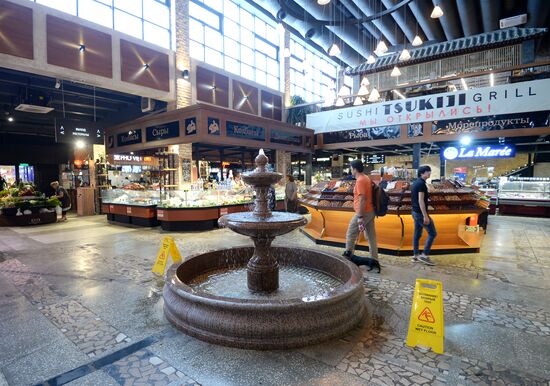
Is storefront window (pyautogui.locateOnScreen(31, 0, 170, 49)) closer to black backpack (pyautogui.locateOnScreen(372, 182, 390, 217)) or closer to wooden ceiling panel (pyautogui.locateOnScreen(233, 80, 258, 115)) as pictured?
wooden ceiling panel (pyautogui.locateOnScreen(233, 80, 258, 115))

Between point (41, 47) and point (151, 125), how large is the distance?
3.54m

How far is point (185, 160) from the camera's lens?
11.0 metres

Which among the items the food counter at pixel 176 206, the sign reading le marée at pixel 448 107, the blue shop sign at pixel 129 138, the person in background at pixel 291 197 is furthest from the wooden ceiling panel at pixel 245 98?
the person in background at pixel 291 197

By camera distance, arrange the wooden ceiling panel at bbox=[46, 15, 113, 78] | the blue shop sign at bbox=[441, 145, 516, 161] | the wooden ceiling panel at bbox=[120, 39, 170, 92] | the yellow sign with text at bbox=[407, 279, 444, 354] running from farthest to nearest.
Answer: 1. the blue shop sign at bbox=[441, 145, 516, 161]
2. the wooden ceiling panel at bbox=[120, 39, 170, 92]
3. the wooden ceiling panel at bbox=[46, 15, 113, 78]
4. the yellow sign with text at bbox=[407, 279, 444, 354]

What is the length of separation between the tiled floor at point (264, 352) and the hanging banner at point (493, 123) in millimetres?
6885

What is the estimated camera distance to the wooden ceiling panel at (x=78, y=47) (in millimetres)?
8266

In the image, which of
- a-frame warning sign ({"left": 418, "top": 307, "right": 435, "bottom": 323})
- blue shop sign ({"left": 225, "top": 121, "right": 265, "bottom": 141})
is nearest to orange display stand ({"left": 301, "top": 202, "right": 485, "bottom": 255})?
a-frame warning sign ({"left": 418, "top": 307, "right": 435, "bottom": 323})

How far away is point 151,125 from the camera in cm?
1054

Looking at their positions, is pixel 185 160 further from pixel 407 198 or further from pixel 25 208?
pixel 407 198

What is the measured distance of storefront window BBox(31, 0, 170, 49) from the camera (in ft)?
29.9

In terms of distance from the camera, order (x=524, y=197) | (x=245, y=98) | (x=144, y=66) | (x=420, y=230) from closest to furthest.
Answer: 1. (x=420, y=230)
2. (x=144, y=66)
3. (x=524, y=197)
4. (x=245, y=98)

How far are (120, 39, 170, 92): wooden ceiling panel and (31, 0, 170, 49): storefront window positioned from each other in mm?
687

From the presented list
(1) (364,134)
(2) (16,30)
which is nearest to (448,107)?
(1) (364,134)

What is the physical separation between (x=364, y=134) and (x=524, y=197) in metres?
6.42
